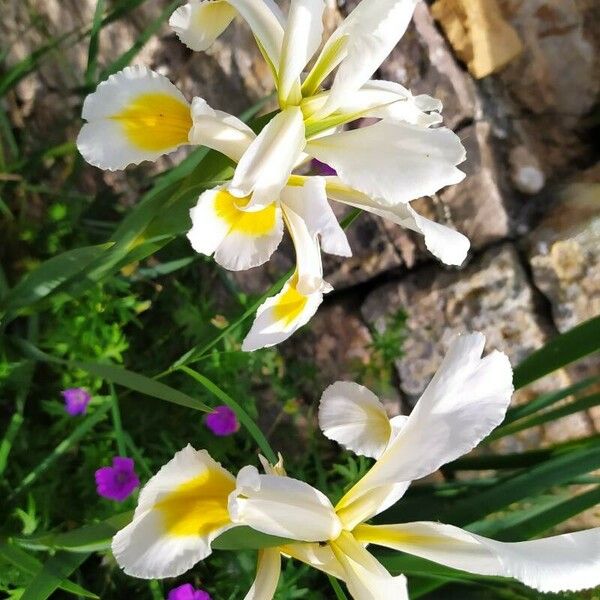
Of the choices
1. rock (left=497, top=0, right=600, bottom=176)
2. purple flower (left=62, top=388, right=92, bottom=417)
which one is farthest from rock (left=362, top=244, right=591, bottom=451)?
purple flower (left=62, top=388, right=92, bottom=417)

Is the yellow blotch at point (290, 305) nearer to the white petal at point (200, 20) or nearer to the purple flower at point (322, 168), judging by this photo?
the white petal at point (200, 20)

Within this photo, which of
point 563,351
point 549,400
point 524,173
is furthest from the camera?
point 524,173

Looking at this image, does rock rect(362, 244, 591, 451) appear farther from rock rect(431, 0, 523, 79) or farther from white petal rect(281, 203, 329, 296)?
white petal rect(281, 203, 329, 296)

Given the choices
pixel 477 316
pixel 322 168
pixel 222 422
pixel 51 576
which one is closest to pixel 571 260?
pixel 477 316

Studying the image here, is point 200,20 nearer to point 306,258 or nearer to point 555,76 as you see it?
point 306,258

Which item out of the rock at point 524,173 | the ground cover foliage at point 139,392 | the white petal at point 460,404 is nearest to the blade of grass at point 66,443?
the ground cover foliage at point 139,392

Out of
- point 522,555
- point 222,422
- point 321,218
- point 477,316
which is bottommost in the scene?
point 477,316

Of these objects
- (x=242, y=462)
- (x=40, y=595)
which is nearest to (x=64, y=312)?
(x=242, y=462)
